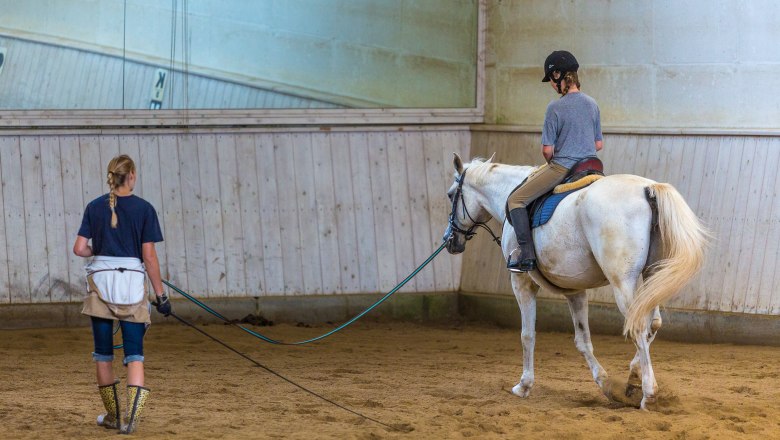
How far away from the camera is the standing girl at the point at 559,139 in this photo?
7047 mm

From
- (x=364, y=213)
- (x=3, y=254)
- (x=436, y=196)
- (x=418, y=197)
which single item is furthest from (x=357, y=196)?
(x=3, y=254)

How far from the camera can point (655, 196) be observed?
6.47m

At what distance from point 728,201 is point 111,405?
6.07 meters

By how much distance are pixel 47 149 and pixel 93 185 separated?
1.92ft

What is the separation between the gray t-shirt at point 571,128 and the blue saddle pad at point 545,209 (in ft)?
0.74

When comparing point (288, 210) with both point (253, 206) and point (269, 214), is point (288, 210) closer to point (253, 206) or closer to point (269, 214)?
point (269, 214)

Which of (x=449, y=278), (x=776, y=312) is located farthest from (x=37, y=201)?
(x=776, y=312)

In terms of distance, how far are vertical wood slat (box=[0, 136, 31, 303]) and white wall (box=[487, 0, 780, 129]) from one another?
16.4 ft

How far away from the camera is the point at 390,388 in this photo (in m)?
7.68

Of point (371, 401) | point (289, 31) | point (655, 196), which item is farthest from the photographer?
point (289, 31)

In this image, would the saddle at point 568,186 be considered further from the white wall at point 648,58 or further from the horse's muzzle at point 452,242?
the white wall at point 648,58

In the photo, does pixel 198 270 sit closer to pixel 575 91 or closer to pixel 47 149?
pixel 47 149

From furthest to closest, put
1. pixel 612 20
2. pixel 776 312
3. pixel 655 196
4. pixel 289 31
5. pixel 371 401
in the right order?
1. pixel 289 31
2. pixel 612 20
3. pixel 776 312
4. pixel 371 401
5. pixel 655 196

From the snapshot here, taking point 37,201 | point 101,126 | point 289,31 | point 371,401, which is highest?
point 289,31
